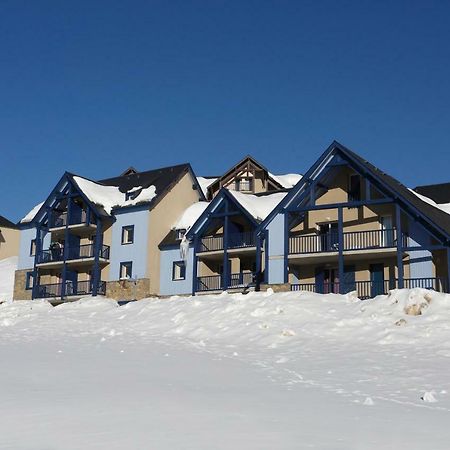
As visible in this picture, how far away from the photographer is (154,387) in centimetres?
1041

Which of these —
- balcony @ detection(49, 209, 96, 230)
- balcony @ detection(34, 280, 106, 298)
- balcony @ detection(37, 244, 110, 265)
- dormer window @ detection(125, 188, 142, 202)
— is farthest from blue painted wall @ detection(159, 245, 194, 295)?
balcony @ detection(49, 209, 96, 230)

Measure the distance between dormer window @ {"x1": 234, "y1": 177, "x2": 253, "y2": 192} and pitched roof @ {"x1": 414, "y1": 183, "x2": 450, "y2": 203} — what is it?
13.7 m

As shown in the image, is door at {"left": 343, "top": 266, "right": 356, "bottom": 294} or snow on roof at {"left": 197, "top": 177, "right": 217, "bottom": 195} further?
snow on roof at {"left": 197, "top": 177, "right": 217, "bottom": 195}

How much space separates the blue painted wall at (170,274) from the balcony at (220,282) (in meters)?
1.17

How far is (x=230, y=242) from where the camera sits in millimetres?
35750

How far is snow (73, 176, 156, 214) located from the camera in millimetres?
40906

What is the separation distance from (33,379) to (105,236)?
1223 inches

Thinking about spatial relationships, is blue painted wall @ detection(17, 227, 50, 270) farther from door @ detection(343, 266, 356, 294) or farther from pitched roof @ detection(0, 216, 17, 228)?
door @ detection(343, 266, 356, 294)

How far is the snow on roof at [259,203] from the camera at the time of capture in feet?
117

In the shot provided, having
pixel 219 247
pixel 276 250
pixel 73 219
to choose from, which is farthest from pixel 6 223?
pixel 276 250

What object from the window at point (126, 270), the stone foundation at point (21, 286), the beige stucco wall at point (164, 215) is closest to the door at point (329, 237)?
the beige stucco wall at point (164, 215)

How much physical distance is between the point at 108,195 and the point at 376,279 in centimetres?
2076

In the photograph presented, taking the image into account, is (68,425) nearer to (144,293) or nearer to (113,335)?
(113,335)

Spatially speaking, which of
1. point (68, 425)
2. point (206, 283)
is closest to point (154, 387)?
point (68, 425)
